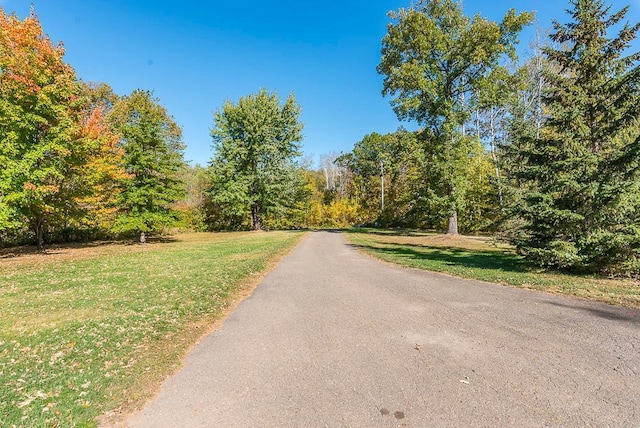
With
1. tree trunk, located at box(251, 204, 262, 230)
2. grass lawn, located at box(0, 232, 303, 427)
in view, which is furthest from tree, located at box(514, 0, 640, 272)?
tree trunk, located at box(251, 204, 262, 230)

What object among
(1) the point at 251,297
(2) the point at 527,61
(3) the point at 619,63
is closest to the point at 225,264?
(1) the point at 251,297

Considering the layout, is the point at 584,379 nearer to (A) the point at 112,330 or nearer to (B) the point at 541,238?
(A) the point at 112,330

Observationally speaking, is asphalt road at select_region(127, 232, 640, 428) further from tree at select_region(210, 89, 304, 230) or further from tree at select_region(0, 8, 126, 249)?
tree at select_region(210, 89, 304, 230)

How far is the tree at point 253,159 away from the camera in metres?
33.3

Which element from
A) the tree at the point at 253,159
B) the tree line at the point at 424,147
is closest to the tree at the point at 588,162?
the tree line at the point at 424,147

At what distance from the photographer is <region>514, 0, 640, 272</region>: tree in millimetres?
9305

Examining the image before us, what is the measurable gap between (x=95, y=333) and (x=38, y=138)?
1630 centimetres

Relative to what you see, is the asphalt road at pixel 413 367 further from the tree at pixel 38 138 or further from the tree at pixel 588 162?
the tree at pixel 38 138

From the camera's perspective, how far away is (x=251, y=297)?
26.6 feet

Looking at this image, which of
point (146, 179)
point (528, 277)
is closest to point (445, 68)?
point (528, 277)

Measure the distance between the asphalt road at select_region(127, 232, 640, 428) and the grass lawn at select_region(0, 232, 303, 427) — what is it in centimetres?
53

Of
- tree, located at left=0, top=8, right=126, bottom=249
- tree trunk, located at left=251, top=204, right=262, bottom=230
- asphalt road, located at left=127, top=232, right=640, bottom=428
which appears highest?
tree, located at left=0, top=8, right=126, bottom=249

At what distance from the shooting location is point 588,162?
384 inches

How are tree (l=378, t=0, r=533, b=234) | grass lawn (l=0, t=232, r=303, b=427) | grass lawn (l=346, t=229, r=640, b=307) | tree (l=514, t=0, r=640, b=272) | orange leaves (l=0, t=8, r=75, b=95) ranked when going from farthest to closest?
tree (l=378, t=0, r=533, b=234), orange leaves (l=0, t=8, r=75, b=95), tree (l=514, t=0, r=640, b=272), grass lawn (l=346, t=229, r=640, b=307), grass lawn (l=0, t=232, r=303, b=427)
